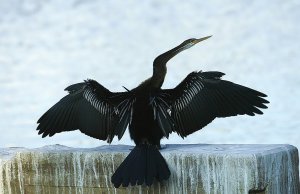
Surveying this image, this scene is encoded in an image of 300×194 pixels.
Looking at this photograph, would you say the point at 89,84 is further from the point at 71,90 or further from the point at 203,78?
the point at 203,78

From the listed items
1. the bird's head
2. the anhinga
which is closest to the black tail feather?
the anhinga

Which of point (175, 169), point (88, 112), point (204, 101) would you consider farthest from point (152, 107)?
point (88, 112)

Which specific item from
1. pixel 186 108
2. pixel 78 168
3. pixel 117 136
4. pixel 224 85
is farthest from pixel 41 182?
pixel 224 85

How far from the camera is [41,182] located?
16.8ft

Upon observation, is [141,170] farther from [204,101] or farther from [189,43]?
[189,43]

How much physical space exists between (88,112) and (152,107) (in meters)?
0.68

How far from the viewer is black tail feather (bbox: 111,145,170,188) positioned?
4508 millimetres

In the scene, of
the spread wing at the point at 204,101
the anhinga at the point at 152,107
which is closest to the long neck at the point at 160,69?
the anhinga at the point at 152,107

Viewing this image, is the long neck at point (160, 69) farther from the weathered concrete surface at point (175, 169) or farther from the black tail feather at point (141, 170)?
the black tail feather at point (141, 170)

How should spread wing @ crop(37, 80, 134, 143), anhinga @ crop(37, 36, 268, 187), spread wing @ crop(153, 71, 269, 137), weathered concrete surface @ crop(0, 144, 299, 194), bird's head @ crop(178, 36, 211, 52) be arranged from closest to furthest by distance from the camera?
weathered concrete surface @ crop(0, 144, 299, 194), anhinga @ crop(37, 36, 268, 187), spread wing @ crop(153, 71, 269, 137), spread wing @ crop(37, 80, 134, 143), bird's head @ crop(178, 36, 211, 52)

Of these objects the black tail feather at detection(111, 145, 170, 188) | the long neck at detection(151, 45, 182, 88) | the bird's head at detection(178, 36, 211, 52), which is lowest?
the black tail feather at detection(111, 145, 170, 188)

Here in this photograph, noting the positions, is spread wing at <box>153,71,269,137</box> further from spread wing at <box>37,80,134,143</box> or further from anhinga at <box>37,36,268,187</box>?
spread wing at <box>37,80,134,143</box>

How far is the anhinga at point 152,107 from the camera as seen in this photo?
5.01m

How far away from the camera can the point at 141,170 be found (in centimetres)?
455
